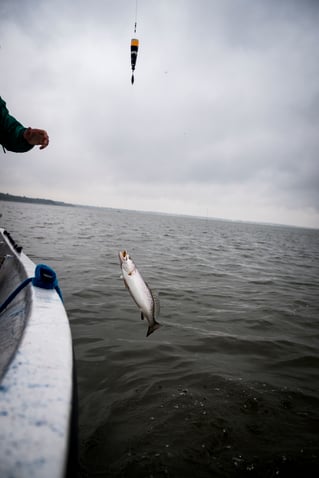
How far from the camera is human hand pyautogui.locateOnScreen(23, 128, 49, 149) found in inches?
122

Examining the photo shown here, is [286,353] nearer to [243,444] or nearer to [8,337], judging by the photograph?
[243,444]

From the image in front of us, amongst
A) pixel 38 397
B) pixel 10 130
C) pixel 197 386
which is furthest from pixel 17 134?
pixel 197 386

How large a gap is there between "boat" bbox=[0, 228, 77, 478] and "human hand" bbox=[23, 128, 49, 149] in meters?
2.13

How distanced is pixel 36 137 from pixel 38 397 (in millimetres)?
3096

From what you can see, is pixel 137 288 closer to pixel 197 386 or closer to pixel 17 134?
pixel 197 386

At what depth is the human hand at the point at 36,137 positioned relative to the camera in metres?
3.10

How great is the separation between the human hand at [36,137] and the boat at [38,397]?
213 centimetres

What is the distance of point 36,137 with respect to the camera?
3.13m

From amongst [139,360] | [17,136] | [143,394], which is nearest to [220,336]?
[139,360]

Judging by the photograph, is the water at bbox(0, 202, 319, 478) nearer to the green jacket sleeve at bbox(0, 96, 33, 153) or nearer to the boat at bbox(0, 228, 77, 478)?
the boat at bbox(0, 228, 77, 478)

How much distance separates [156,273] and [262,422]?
6249mm

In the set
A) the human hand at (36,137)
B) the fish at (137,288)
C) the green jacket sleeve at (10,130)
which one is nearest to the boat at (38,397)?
the fish at (137,288)

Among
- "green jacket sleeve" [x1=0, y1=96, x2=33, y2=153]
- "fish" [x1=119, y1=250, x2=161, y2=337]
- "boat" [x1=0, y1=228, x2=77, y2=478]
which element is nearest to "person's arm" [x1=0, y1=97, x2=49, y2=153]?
"green jacket sleeve" [x1=0, y1=96, x2=33, y2=153]

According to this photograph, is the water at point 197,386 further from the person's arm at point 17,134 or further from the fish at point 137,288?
the person's arm at point 17,134
